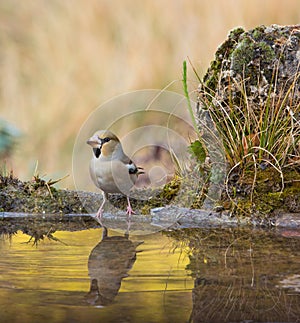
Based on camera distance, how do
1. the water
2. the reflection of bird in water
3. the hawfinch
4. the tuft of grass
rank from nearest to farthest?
the water → the reflection of bird in water → the hawfinch → the tuft of grass

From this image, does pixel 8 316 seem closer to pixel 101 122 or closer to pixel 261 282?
pixel 261 282

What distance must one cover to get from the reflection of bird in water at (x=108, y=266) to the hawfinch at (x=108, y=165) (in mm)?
540

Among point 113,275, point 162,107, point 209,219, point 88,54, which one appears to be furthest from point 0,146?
point 113,275

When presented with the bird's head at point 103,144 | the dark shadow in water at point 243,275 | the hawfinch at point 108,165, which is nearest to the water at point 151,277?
the dark shadow in water at point 243,275

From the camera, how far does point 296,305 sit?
2.36m

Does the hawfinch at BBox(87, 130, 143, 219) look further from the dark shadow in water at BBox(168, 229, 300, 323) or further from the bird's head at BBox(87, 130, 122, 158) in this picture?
the dark shadow in water at BBox(168, 229, 300, 323)

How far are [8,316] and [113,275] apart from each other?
72 centimetres

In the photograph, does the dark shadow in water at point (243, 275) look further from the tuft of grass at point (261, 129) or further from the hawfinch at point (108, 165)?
the tuft of grass at point (261, 129)

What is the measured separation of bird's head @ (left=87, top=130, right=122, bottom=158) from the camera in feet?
14.6

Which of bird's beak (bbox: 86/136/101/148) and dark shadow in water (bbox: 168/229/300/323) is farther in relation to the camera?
bird's beak (bbox: 86/136/101/148)

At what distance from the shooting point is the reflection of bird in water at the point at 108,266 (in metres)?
2.51

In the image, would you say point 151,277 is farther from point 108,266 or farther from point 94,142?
point 94,142

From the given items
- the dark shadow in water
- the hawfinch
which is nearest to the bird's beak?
the hawfinch

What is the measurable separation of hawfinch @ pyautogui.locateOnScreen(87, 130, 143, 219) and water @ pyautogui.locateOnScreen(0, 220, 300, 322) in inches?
20.0
